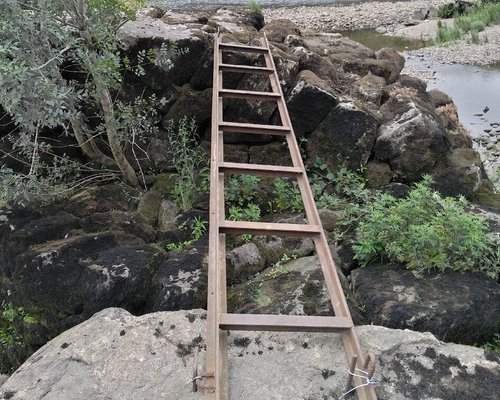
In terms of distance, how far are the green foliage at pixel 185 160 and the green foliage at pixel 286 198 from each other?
0.81 meters

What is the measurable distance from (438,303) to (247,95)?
2.93 meters

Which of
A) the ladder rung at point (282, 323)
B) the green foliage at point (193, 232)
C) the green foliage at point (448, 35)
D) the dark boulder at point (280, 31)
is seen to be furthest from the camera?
the green foliage at point (448, 35)

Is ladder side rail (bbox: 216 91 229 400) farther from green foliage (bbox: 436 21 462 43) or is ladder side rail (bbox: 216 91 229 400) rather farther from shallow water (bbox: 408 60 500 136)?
green foliage (bbox: 436 21 462 43)

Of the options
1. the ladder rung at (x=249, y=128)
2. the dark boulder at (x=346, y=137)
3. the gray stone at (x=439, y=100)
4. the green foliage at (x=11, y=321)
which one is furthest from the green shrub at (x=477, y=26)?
the green foliage at (x=11, y=321)

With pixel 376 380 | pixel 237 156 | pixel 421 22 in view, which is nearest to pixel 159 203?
pixel 237 156

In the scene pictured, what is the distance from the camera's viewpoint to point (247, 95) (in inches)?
211

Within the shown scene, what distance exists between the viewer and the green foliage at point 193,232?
4.43m

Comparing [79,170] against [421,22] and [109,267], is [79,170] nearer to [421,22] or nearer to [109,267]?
[109,267]

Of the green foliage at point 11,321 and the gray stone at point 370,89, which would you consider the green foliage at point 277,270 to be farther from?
the gray stone at point 370,89

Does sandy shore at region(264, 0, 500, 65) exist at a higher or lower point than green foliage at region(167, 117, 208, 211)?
lower

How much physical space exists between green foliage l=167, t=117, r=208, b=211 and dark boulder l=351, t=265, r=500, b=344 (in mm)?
2054

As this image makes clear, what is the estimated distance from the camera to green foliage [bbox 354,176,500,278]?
12.4ft

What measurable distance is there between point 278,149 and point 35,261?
9.61 ft

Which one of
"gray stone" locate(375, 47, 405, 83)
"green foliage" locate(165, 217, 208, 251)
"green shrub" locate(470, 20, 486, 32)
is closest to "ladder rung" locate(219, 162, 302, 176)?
"green foliage" locate(165, 217, 208, 251)
